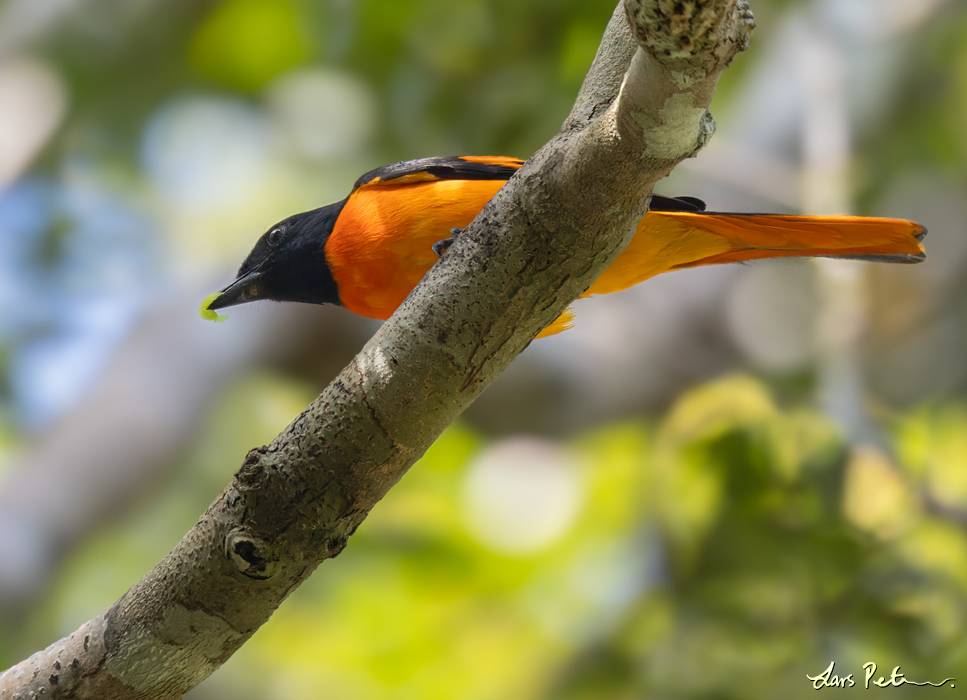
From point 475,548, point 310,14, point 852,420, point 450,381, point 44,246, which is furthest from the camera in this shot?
point 44,246

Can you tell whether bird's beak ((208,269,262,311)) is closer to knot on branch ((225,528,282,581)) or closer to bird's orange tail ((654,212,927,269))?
bird's orange tail ((654,212,927,269))

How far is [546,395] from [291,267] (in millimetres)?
2756

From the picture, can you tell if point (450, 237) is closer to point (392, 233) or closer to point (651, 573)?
point (392, 233)

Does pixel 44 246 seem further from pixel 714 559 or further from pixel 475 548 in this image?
pixel 714 559

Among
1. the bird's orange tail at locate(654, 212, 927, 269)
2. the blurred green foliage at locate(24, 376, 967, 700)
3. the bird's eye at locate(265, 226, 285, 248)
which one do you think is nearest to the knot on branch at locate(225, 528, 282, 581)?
the bird's orange tail at locate(654, 212, 927, 269)

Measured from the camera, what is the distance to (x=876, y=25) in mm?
6727

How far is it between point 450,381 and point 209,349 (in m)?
4.63

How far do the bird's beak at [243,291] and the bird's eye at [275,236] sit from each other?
143 mm

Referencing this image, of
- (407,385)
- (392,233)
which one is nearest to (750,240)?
(392,233)

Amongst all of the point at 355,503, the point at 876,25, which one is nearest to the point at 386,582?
the point at 355,503

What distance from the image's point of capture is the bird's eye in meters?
3.74

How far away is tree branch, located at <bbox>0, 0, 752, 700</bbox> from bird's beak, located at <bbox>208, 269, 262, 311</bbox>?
5.85 feet

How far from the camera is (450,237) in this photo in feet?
10.1

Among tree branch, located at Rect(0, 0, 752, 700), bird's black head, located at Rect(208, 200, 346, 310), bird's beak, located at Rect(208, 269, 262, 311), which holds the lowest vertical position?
tree branch, located at Rect(0, 0, 752, 700)
